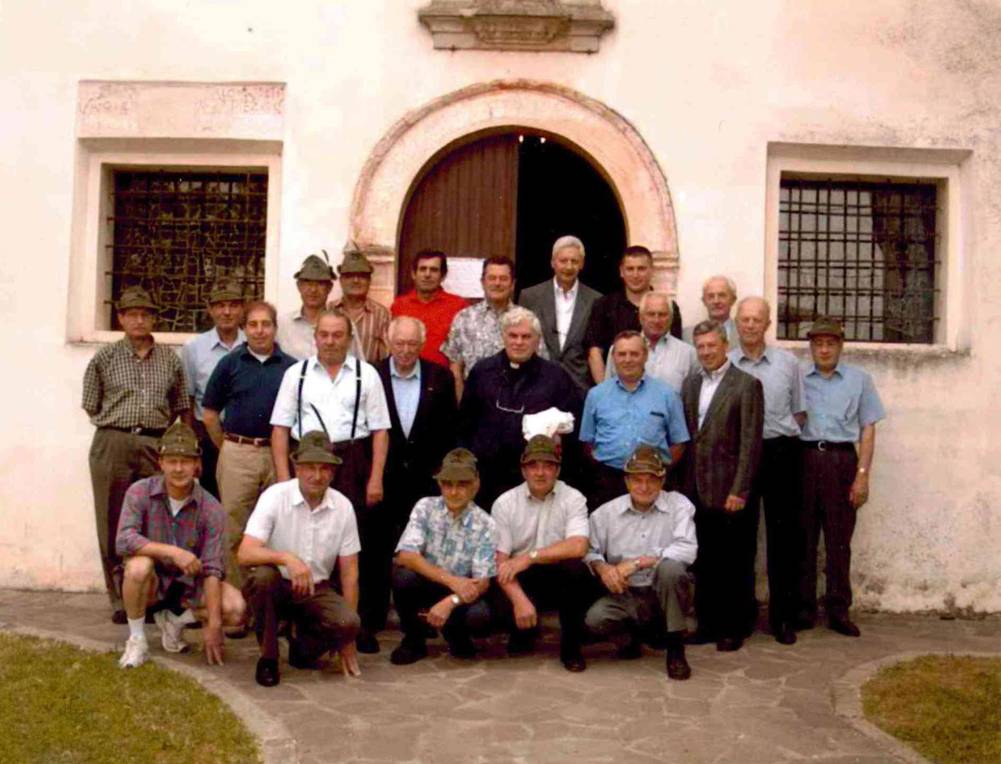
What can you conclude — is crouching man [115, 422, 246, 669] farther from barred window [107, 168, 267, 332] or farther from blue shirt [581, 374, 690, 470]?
barred window [107, 168, 267, 332]

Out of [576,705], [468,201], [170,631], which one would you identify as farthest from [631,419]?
[170,631]

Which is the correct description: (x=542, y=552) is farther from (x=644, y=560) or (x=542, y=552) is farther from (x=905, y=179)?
(x=905, y=179)

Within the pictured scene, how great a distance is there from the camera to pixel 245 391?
703 cm

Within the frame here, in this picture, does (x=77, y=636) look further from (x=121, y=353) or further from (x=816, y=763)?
(x=816, y=763)

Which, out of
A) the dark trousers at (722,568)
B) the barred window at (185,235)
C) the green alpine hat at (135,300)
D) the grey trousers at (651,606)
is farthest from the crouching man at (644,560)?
the barred window at (185,235)

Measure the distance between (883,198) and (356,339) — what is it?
3919 millimetres

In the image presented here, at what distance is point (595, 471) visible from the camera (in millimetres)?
6961

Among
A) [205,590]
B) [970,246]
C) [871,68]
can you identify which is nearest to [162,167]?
[205,590]

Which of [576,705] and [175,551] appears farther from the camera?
[175,551]

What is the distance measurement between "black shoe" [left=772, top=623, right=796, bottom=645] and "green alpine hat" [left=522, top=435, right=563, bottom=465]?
69.5 inches

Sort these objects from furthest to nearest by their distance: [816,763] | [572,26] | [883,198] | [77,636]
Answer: [883,198] < [572,26] < [77,636] < [816,763]

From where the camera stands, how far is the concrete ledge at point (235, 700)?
4910 mm

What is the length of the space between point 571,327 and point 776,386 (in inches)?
50.0

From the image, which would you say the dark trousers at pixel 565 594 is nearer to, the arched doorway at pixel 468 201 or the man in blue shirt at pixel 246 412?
the man in blue shirt at pixel 246 412
